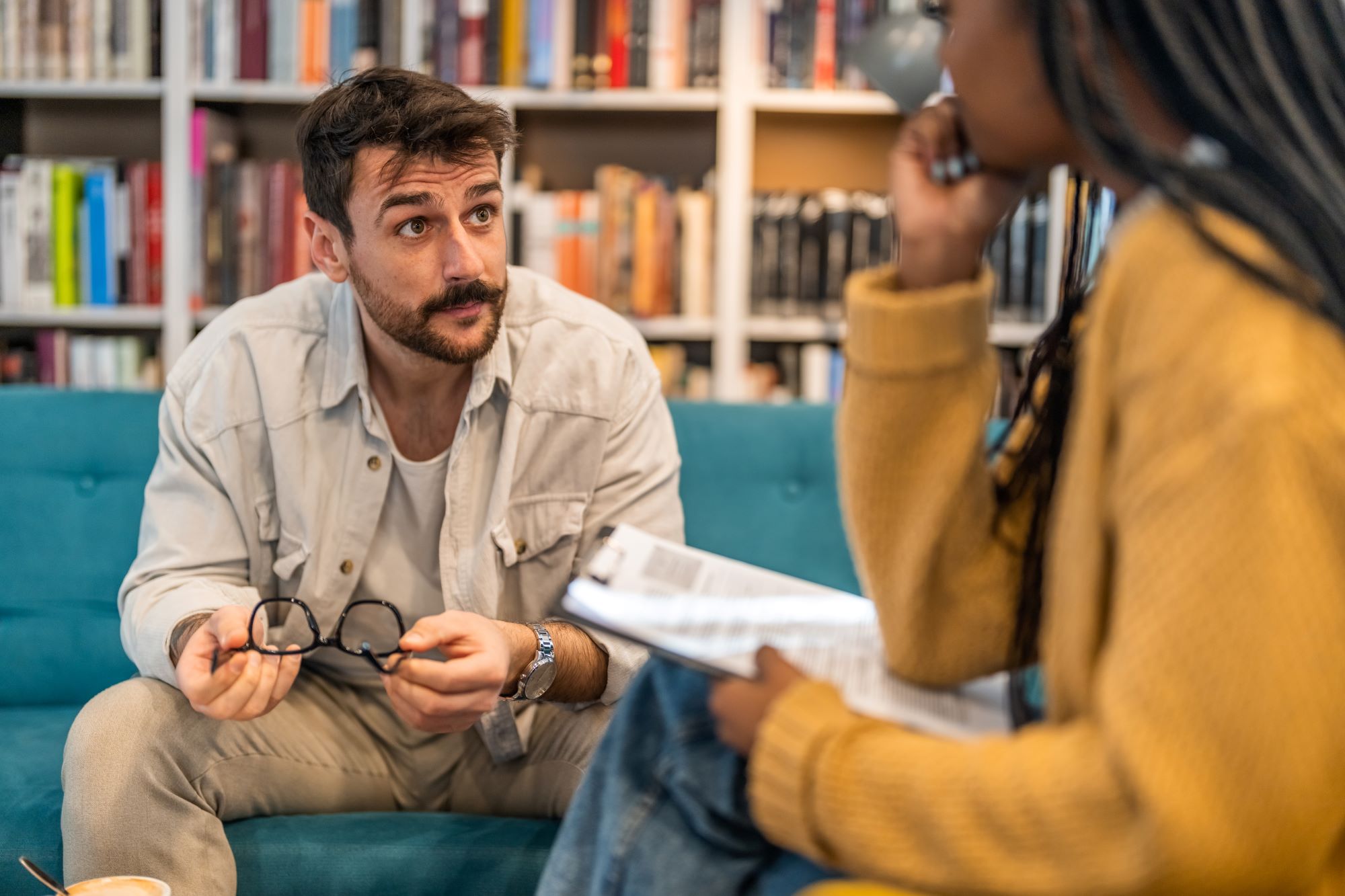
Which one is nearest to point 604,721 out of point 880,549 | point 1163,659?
point 880,549

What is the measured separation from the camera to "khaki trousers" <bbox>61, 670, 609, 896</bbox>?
1.24 meters

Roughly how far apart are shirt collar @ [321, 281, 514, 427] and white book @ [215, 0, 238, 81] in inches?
50.1

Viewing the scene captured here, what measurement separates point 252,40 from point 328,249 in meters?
1.21

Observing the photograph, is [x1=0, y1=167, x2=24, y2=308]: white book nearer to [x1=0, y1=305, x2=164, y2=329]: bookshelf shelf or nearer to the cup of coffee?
[x1=0, y1=305, x2=164, y2=329]: bookshelf shelf

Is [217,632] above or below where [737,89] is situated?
below

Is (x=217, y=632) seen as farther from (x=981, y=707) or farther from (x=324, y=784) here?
(x=981, y=707)

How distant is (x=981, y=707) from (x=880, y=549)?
0.13m

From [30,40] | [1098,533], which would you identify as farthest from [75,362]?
[1098,533]

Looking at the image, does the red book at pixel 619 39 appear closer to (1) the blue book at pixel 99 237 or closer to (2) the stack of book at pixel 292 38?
(2) the stack of book at pixel 292 38

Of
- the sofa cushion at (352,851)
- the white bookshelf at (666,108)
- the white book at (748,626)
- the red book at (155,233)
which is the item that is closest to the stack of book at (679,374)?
the white bookshelf at (666,108)

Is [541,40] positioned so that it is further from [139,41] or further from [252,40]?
[139,41]

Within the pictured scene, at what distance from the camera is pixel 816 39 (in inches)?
99.2

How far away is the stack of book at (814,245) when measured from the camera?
2559mm

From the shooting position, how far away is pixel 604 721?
143 cm
